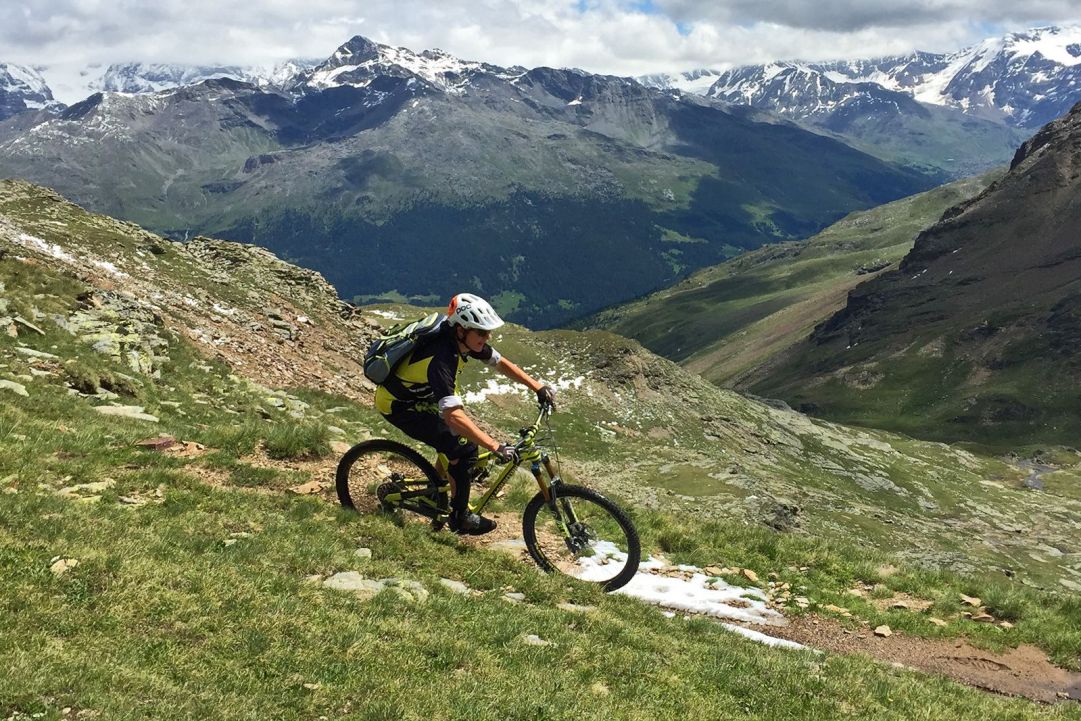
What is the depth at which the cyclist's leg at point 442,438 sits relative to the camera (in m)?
13.4

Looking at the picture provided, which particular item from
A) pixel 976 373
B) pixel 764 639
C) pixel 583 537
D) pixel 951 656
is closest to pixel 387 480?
pixel 583 537

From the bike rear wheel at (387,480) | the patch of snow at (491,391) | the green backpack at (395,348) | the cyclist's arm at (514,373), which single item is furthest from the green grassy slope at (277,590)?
the patch of snow at (491,391)

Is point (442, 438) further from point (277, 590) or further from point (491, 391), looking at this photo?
point (491, 391)

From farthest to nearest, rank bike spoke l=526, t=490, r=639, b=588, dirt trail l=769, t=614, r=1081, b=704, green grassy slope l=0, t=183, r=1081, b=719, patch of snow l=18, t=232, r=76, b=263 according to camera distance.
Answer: patch of snow l=18, t=232, r=76, b=263, bike spoke l=526, t=490, r=639, b=588, dirt trail l=769, t=614, r=1081, b=704, green grassy slope l=0, t=183, r=1081, b=719

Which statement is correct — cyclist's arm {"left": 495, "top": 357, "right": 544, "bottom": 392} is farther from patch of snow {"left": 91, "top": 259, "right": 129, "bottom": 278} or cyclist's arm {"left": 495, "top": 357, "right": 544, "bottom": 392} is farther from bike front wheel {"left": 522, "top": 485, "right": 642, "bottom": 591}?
patch of snow {"left": 91, "top": 259, "right": 129, "bottom": 278}

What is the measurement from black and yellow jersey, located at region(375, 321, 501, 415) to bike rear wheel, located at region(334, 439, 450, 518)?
128 cm

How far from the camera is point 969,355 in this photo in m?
176

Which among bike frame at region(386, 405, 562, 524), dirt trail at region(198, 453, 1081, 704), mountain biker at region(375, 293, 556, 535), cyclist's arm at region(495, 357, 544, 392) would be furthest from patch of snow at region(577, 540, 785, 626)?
cyclist's arm at region(495, 357, 544, 392)

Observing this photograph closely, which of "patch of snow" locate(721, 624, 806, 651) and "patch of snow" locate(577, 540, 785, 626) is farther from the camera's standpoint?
"patch of snow" locate(577, 540, 785, 626)

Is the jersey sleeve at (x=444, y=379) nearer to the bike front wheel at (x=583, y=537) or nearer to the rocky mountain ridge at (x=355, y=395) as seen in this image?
the bike front wheel at (x=583, y=537)

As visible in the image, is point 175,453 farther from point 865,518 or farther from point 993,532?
point 993,532

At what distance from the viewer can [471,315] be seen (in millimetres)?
12211

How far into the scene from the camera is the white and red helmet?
40.0ft

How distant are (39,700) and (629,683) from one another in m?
6.88
